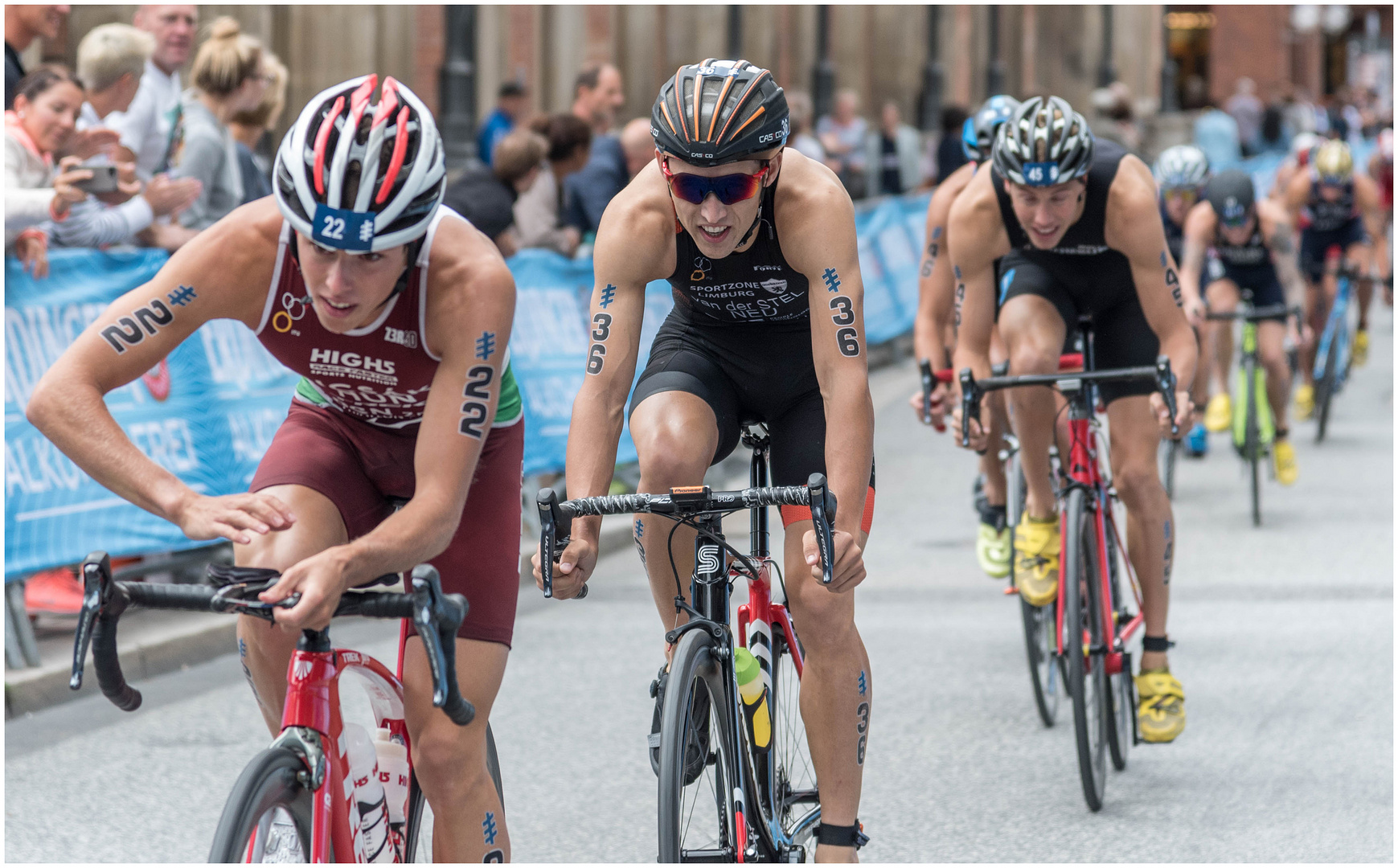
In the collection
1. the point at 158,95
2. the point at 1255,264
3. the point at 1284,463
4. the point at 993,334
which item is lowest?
the point at 1284,463

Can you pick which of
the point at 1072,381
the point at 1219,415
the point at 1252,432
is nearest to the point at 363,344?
the point at 1072,381

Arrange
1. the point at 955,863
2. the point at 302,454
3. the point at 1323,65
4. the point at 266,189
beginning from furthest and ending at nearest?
the point at 1323,65
the point at 266,189
the point at 955,863
the point at 302,454

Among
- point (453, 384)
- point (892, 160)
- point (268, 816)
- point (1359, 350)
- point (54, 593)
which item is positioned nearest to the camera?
point (268, 816)

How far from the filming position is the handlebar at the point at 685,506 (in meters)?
3.56

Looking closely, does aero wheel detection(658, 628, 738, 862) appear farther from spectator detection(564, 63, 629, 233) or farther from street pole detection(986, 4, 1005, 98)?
street pole detection(986, 4, 1005, 98)

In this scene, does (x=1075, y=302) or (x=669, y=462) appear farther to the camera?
(x=1075, y=302)

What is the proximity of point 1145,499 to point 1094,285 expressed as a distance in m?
0.80

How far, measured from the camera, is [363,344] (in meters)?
3.59

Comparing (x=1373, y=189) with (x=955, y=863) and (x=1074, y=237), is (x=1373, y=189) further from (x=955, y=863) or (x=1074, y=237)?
(x=955, y=863)

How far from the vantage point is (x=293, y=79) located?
18.3 meters

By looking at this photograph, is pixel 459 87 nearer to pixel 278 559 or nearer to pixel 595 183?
pixel 595 183

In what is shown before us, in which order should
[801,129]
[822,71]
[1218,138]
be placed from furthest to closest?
[1218,138], [822,71], [801,129]

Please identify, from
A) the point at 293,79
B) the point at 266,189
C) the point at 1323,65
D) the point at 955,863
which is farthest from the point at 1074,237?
the point at 1323,65

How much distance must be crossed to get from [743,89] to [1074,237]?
8.41ft
